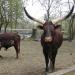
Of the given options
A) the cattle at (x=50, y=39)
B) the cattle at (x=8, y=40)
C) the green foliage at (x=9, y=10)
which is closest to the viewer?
the cattle at (x=50, y=39)

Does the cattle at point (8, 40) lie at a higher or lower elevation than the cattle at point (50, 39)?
lower

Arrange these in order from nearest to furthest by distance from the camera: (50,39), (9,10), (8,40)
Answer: (50,39), (8,40), (9,10)

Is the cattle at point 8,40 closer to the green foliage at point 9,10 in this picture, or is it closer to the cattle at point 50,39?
the cattle at point 50,39

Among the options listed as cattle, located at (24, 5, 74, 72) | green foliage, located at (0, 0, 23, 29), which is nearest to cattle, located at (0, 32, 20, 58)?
cattle, located at (24, 5, 74, 72)

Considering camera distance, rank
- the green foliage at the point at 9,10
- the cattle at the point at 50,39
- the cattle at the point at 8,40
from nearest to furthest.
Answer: the cattle at the point at 50,39 → the cattle at the point at 8,40 → the green foliage at the point at 9,10

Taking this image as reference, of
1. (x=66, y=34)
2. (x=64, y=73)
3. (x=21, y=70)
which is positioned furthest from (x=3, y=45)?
(x=66, y=34)

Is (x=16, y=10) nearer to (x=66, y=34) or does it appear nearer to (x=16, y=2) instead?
(x=16, y=2)

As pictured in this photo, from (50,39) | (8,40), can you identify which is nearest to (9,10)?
(8,40)

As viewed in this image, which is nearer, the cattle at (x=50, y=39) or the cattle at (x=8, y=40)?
the cattle at (x=50, y=39)

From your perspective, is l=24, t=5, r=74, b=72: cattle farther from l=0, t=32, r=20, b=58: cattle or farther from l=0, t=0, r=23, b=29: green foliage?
l=0, t=0, r=23, b=29: green foliage

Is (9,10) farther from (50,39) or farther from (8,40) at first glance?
(50,39)

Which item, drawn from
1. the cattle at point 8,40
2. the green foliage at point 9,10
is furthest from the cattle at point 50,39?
the green foliage at point 9,10

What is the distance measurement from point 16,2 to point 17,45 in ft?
87.2

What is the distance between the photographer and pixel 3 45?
1631 centimetres
